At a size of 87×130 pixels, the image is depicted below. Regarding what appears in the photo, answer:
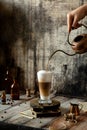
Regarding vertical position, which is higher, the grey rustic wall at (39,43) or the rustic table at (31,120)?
the grey rustic wall at (39,43)

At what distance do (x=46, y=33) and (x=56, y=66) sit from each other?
1.12ft

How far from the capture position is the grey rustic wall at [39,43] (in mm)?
3125

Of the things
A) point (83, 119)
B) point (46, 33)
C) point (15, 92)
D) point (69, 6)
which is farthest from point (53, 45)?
point (83, 119)

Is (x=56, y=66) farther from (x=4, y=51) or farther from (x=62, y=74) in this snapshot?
(x=4, y=51)

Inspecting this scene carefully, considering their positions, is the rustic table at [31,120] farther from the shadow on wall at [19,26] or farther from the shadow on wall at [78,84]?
the shadow on wall at [19,26]

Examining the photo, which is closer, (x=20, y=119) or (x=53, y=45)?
(x=20, y=119)

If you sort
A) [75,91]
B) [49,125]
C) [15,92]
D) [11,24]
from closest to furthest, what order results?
[49,125]
[15,92]
[75,91]
[11,24]

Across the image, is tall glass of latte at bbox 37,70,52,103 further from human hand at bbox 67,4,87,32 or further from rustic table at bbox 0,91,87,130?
human hand at bbox 67,4,87,32

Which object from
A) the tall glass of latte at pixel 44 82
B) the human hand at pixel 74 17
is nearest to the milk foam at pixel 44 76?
the tall glass of latte at pixel 44 82

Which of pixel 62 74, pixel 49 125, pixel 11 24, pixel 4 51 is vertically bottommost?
pixel 49 125

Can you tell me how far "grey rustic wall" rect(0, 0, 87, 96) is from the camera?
3.12m

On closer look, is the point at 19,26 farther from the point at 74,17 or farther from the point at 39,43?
the point at 74,17

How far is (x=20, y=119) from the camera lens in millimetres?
2334

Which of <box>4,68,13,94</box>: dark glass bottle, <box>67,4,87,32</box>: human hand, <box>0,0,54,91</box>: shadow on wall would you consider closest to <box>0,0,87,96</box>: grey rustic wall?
<box>0,0,54,91</box>: shadow on wall
